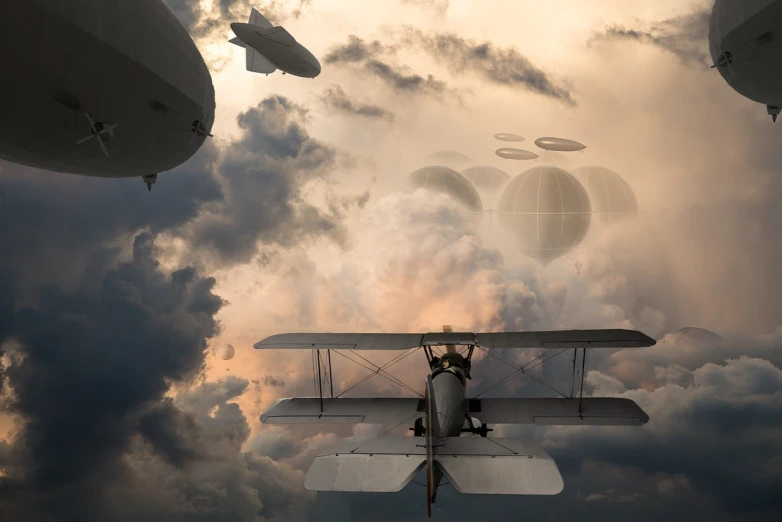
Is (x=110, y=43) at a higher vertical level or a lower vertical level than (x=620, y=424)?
higher

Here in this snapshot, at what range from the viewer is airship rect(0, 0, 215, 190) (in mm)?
8406

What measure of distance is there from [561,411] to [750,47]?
10.1m

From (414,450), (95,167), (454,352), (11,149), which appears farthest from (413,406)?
(11,149)

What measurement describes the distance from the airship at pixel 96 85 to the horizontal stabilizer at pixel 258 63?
15.1 m

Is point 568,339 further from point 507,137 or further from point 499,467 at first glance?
point 507,137

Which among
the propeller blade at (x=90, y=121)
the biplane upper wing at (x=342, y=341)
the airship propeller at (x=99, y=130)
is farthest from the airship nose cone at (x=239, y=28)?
the propeller blade at (x=90, y=121)

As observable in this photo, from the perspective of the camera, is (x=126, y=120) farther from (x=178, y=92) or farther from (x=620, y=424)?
(x=620, y=424)

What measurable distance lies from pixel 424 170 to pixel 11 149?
22716 millimetres

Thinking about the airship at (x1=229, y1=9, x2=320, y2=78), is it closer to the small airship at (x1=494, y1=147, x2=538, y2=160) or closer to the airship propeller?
the small airship at (x1=494, y1=147, x2=538, y2=160)

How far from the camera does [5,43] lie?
8109mm

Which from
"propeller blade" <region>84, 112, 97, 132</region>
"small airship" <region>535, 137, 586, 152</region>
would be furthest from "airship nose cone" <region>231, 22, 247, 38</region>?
"propeller blade" <region>84, 112, 97, 132</region>

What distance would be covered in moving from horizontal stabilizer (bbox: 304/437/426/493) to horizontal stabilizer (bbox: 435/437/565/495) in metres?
0.65

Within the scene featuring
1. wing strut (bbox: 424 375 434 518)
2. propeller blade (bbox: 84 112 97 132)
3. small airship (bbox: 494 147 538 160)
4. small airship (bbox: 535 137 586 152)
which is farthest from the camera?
small airship (bbox: 494 147 538 160)

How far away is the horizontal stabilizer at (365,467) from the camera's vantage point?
12.4 meters
